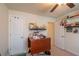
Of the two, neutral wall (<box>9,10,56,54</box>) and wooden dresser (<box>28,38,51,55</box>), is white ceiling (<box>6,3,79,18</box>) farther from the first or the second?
wooden dresser (<box>28,38,51,55</box>)

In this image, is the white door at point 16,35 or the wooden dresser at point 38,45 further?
the white door at point 16,35

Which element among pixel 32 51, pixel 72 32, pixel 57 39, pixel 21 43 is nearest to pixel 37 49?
pixel 32 51

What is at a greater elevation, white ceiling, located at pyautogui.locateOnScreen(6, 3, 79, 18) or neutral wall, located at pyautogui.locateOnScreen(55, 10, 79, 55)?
white ceiling, located at pyautogui.locateOnScreen(6, 3, 79, 18)

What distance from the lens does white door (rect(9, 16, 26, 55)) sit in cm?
413

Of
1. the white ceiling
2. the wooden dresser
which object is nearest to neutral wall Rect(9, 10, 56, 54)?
the white ceiling

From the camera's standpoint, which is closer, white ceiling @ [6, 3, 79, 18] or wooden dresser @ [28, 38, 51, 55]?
white ceiling @ [6, 3, 79, 18]

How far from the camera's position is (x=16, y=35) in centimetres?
429

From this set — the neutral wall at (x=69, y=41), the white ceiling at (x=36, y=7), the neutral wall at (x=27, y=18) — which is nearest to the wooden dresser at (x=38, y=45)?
the neutral wall at (x=27, y=18)

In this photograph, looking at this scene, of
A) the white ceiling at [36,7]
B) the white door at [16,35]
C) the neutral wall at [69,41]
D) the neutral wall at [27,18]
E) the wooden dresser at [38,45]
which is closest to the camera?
the white ceiling at [36,7]

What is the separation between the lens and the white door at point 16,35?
4133 mm

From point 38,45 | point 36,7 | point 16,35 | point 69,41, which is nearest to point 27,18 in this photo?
point 16,35

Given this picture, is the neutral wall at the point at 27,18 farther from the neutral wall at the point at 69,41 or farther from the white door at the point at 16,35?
the neutral wall at the point at 69,41

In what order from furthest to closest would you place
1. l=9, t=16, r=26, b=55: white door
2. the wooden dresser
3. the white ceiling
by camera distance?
l=9, t=16, r=26, b=55: white door, the wooden dresser, the white ceiling

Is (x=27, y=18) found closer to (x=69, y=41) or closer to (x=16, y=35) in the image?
(x=16, y=35)
